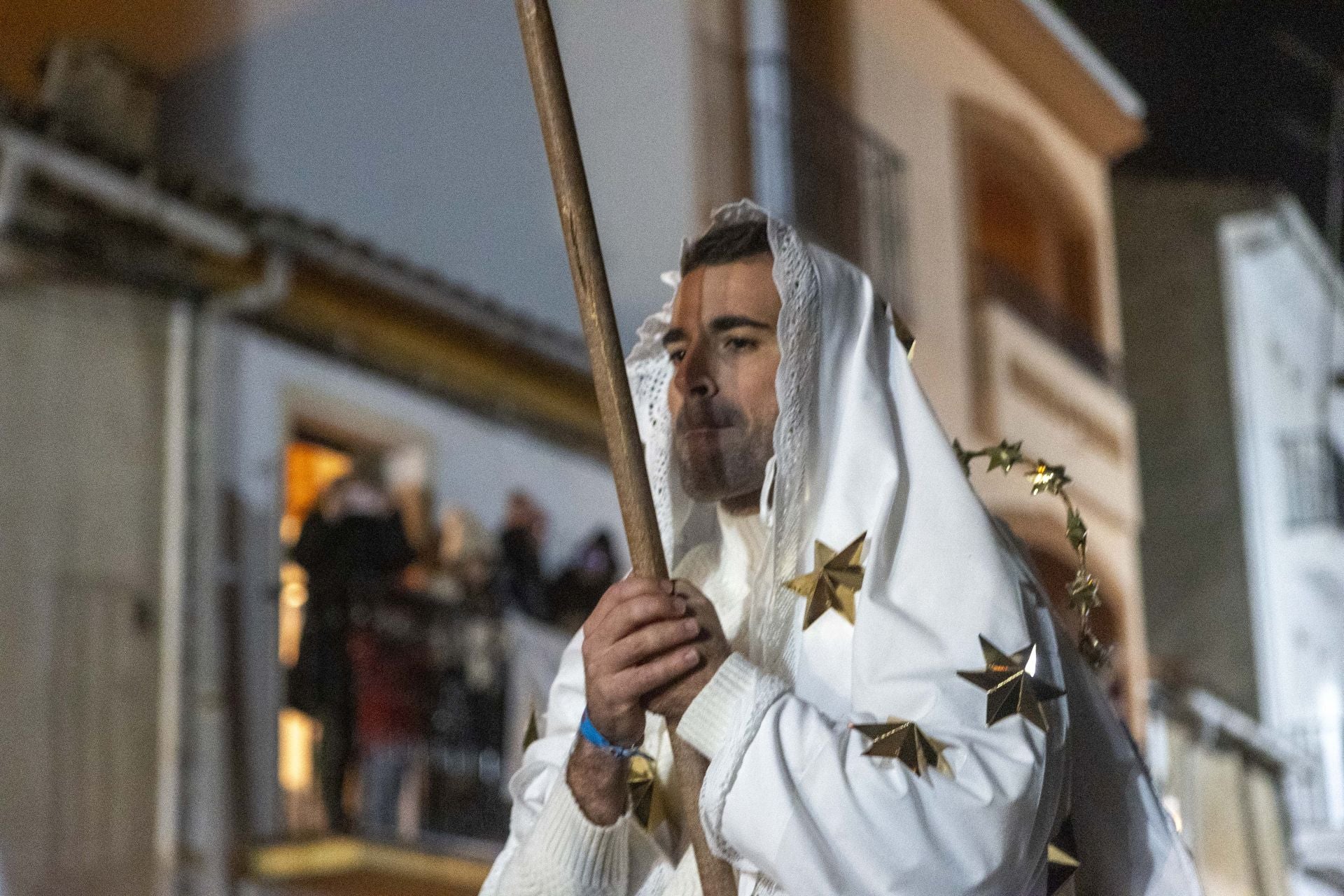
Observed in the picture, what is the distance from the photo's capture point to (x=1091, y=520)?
6.22 metres

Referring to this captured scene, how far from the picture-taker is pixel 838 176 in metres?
7.30

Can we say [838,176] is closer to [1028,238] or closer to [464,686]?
[1028,238]

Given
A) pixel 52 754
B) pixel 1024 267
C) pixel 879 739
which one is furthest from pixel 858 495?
pixel 1024 267

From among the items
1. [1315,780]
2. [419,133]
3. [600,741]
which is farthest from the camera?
[419,133]

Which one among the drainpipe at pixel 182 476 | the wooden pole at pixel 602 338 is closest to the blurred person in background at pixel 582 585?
the drainpipe at pixel 182 476

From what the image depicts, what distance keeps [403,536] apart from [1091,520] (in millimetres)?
2767

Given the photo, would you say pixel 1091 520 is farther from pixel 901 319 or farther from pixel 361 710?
pixel 901 319

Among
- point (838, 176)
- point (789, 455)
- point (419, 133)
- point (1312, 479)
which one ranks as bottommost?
point (789, 455)

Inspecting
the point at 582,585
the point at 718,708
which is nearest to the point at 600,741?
the point at 718,708

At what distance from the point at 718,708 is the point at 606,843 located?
343mm

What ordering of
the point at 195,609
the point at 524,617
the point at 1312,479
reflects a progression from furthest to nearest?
the point at 524,617 → the point at 195,609 → the point at 1312,479

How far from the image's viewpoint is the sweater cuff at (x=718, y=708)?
164 centimetres

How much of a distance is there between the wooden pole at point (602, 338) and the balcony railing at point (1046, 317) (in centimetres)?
566

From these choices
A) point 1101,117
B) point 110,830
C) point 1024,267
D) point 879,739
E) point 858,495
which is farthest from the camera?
point 1024,267
